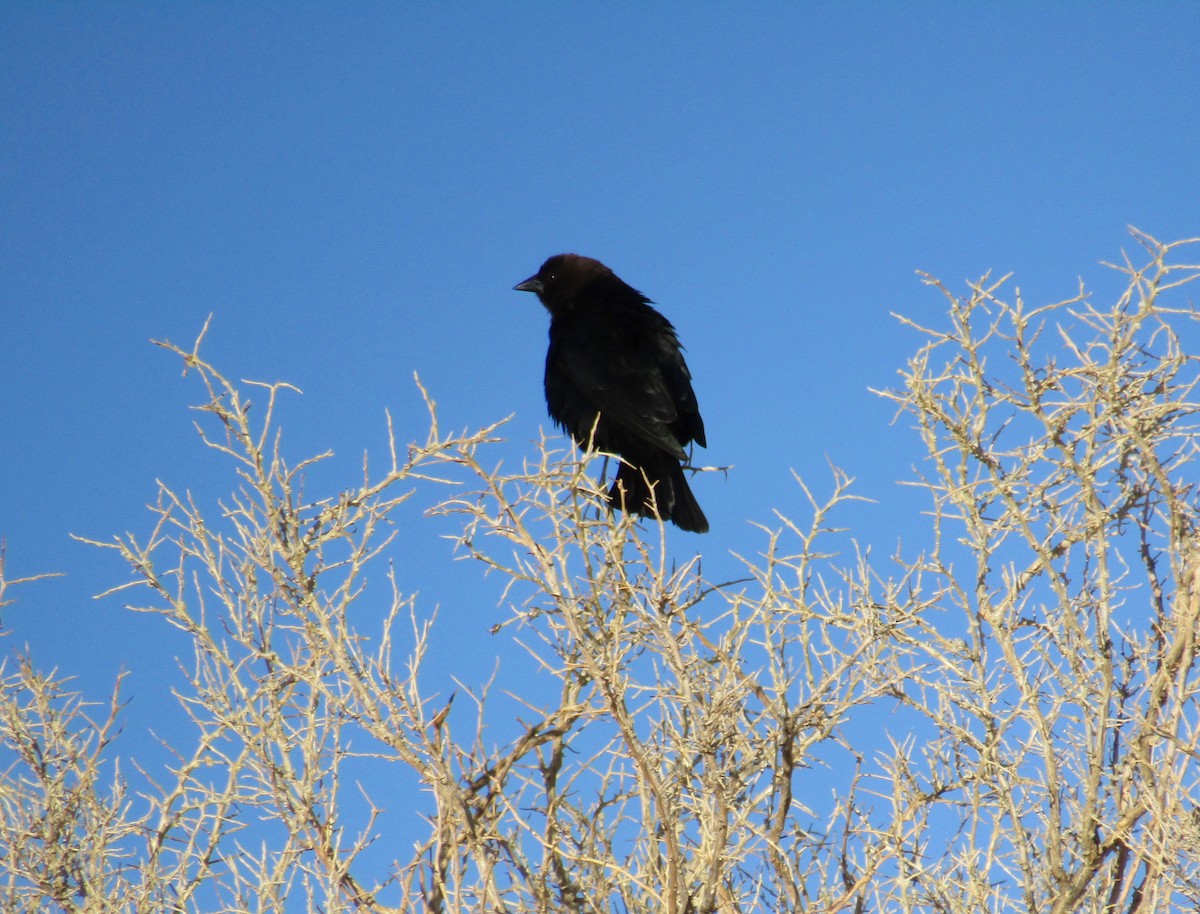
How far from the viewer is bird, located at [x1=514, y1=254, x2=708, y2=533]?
5.66 m

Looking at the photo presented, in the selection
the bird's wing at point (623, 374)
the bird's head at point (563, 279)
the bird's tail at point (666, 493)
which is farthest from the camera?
the bird's head at point (563, 279)

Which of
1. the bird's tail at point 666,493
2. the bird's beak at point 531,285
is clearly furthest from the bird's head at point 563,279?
the bird's tail at point 666,493

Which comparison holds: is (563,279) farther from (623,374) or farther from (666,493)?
(666,493)

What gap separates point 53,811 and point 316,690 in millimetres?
1246

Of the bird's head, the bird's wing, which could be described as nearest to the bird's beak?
the bird's head

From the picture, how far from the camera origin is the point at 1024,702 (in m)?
3.45

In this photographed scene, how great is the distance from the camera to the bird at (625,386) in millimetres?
5656

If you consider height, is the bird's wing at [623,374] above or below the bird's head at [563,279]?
below

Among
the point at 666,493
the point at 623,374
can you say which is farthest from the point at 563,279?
the point at 666,493

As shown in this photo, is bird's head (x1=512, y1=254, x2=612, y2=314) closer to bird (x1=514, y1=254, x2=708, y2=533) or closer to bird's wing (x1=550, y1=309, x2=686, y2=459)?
bird (x1=514, y1=254, x2=708, y2=533)

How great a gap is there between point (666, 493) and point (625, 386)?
62cm

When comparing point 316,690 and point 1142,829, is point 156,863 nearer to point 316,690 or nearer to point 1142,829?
point 316,690

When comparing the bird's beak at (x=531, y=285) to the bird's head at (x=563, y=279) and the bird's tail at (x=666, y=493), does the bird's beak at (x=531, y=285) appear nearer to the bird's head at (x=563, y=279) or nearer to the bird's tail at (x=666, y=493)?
the bird's head at (x=563, y=279)

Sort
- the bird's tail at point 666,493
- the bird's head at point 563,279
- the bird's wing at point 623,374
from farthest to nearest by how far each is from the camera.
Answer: the bird's head at point 563,279 → the bird's wing at point 623,374 → the bird's tail at point 666,493
